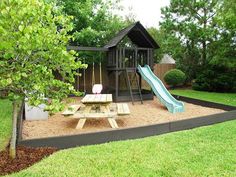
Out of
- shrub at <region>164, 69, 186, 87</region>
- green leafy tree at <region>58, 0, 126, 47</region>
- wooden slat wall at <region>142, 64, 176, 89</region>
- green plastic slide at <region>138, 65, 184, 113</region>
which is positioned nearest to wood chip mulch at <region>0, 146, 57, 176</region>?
green plastic slide at <region>138, 65, 184, 113</region>

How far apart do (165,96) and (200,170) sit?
624 cm

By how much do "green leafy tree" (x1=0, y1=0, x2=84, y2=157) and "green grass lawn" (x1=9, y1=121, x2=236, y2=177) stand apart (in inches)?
36.3

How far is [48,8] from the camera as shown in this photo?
144 inches

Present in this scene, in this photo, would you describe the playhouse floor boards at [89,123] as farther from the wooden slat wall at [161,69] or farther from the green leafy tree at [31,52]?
the wooden slat wall at [161,69]

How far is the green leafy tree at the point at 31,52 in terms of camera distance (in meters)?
3.26

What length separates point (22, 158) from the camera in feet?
14.1

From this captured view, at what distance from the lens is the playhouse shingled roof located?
11172mm

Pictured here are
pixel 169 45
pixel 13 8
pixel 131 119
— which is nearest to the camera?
pixel 13 8

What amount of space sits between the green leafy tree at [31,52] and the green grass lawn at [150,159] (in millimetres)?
921

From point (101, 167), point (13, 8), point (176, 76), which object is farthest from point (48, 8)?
point (176, 76)

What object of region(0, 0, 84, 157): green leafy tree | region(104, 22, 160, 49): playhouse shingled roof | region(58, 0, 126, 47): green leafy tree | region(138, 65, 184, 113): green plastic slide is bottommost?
region(138, 65, 184, 113): green plastic slide

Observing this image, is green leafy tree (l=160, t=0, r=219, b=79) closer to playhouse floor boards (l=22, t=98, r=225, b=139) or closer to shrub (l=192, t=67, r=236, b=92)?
shrub (l=192, t=67, r=236, b=92)

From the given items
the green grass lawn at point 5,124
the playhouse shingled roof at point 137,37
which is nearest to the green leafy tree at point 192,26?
the playhouse shingled roof at point 137,37

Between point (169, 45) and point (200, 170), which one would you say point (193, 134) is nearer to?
point (200, 170)
